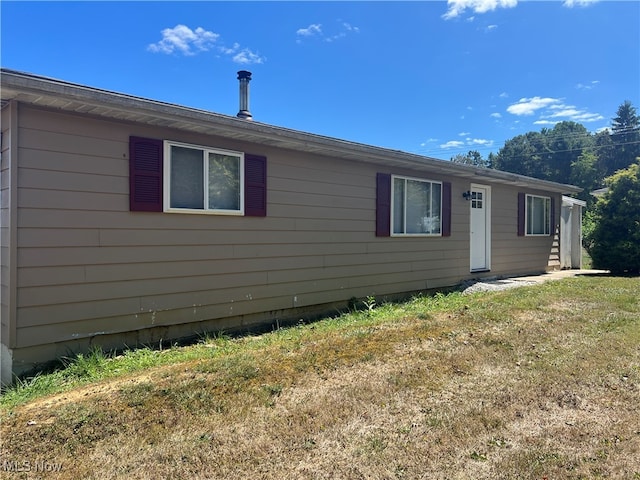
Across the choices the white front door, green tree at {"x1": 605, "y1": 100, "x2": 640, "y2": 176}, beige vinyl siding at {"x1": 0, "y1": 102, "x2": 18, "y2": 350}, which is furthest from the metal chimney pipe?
green tree at {"x1": 605, "y1": 100, "x2": 640, "y2": 176}

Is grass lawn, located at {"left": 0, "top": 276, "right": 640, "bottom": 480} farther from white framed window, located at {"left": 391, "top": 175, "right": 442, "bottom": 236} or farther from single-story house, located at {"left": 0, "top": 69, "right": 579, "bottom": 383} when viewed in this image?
white framed window, located at {"left": 391, "top": 175, "right": 442, "bottom": 236}

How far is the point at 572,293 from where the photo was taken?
7.41m

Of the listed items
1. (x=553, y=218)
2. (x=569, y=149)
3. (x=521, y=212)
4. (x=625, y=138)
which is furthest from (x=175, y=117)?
(x=625, y=138)

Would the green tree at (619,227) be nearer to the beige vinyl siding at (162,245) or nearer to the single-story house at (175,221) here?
the single-story house at (175,221)

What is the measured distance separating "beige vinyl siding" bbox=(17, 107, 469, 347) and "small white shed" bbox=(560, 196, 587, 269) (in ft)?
26.4

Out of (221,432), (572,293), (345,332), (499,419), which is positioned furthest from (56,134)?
(572,293)

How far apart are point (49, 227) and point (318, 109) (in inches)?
801

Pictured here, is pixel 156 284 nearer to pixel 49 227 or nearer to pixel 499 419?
pixel 49 227

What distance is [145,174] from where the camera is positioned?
4652 mm

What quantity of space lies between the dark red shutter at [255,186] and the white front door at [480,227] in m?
5.61

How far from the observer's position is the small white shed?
12.5 meters

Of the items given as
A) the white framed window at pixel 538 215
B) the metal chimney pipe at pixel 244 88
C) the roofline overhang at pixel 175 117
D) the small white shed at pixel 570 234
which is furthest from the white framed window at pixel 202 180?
the small white shed at pixel 570 234

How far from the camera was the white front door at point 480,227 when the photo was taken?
31.1 feet

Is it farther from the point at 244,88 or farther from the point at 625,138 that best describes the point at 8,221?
the point at 625,138
